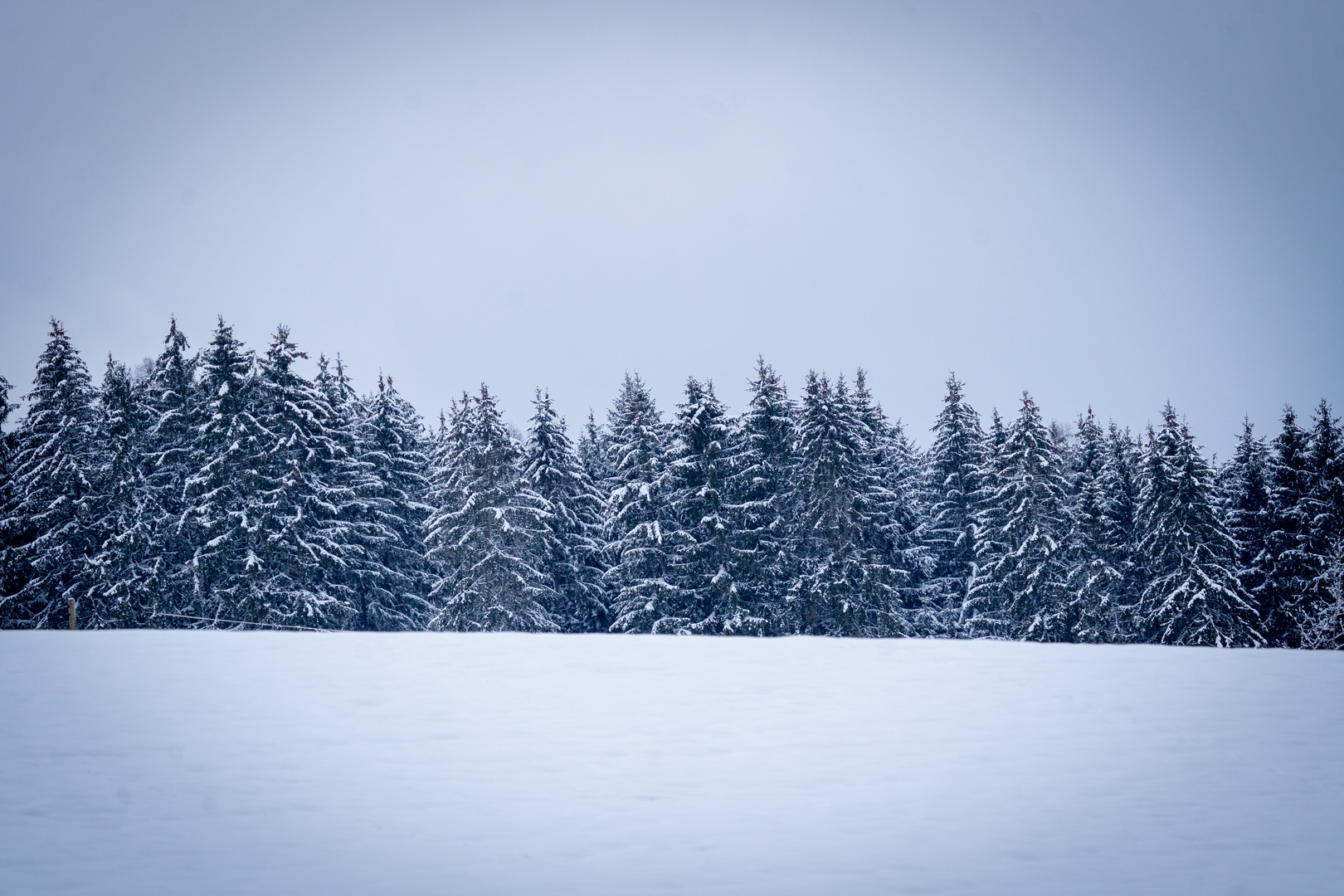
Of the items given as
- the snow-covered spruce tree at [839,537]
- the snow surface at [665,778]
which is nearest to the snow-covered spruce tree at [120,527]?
the snow surface at [665,778]

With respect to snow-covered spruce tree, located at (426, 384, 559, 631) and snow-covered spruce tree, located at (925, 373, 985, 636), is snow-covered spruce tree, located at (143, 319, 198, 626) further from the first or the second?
snow-covered spruce tree, located at (925, 373, 985, 636)

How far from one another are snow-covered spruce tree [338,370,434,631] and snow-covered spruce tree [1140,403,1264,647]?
110 feet

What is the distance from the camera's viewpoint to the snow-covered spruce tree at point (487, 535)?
4231 cm

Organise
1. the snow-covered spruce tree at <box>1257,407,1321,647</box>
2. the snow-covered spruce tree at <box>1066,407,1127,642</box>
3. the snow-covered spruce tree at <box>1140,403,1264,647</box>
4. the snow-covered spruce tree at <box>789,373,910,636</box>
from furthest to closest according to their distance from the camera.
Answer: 1. the snow-covered spruce tree at <box>1066,407,1127,642</box>
2. the snow-covered spruce tree at <box>1257,407,1321,647</box>
3. the snow-covered spruce tree at <box>1140,403,1264,647</box>
4. the snow-covered spruce tree at <box>789,373,910,636</box>

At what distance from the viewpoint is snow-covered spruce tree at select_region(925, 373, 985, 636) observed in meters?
49.0

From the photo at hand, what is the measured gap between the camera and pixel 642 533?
1644 inches

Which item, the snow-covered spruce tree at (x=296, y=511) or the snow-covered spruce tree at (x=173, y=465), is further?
the snow-covered spruce tree at (x=173, y=465)

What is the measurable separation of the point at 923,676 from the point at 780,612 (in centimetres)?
2758

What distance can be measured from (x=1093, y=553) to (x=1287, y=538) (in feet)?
27.6

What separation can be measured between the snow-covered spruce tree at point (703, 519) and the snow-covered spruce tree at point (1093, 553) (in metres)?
16.0

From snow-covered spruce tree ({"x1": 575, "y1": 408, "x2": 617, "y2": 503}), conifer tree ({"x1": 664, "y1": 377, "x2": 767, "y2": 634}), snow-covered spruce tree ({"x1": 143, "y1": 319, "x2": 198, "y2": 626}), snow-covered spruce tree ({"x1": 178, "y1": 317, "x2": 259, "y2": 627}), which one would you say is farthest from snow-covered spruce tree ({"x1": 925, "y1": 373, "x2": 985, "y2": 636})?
snow-covered spruce tree ({"x1": 143, "y1": 319, "x2": 198, "y2": 626})

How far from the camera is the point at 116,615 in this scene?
38.6 meters

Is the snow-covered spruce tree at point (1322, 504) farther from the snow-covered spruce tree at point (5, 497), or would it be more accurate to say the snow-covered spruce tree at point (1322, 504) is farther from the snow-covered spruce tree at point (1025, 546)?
the snow-covered spruce tree at point (5, 497)

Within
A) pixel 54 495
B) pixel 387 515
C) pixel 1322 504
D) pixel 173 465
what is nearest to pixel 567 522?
pixel 387 515
